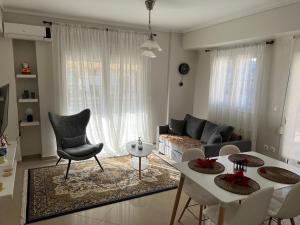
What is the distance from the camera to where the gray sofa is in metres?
3.68

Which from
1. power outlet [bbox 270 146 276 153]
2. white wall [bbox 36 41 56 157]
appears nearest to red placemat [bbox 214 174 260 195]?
power outlet [bbox 270 146 276 153]

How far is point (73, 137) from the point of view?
3943 mm

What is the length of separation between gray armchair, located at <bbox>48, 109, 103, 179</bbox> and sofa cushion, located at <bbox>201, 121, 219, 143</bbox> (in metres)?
1.94

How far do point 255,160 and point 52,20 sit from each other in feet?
12.9

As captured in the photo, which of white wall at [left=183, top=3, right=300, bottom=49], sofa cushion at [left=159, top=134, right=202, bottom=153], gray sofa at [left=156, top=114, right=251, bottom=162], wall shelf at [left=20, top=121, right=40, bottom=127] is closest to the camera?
white wall at [left=183, top=3, right=300, bottom=49]

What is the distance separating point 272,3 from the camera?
9.73ft

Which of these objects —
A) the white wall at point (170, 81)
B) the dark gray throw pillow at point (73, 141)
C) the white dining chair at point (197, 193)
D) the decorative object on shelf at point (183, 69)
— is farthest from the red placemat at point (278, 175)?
the decorative object on shelf at point (183, 69)

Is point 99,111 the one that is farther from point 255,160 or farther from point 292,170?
point 292,170

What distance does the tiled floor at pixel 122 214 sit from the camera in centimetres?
257

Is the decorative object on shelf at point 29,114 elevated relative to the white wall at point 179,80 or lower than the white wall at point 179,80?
lower

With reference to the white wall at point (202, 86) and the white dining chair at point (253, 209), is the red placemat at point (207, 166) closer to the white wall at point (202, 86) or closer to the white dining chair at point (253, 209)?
the white dining chair at point (253, 209)

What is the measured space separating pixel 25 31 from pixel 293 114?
4434mm

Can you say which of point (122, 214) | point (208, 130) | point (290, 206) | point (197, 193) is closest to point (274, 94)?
point (208, 130)

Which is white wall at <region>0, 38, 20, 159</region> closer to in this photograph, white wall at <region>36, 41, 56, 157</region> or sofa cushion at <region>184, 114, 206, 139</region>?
white wall at <region>36, 41, 56, 157</region>
